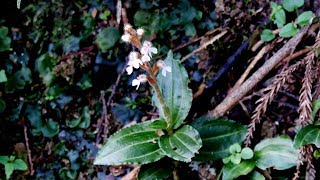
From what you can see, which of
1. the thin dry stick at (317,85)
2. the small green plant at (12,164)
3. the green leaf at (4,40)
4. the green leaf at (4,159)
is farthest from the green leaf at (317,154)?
the green leaf at (4,40)

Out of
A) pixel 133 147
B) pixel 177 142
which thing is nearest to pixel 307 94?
pixel 177 142

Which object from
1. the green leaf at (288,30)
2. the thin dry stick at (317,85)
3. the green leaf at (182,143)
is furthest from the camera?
the green leaf at (288,30)

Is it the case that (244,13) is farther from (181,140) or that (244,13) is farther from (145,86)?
(181,140)

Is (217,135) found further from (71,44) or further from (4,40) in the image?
(4,40)

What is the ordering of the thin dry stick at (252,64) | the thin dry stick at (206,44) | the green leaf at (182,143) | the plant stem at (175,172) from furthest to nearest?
1. the thin dry stick at (206,44)
2. the thin dry stick at (252,64)
3. the plant stem at (175,172)
4. the green leaf at (182,143)

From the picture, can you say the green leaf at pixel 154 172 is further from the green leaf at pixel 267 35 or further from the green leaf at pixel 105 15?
the green leaf at pixel 105 15

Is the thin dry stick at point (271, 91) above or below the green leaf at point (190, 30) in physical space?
below

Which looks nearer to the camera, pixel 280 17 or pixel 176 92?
pixel 176 92

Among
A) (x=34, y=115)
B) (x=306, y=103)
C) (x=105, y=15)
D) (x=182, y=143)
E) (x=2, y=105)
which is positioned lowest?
(x=306, y=103)

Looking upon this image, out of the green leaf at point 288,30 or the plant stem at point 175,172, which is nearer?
the plant stem at point 175,172
